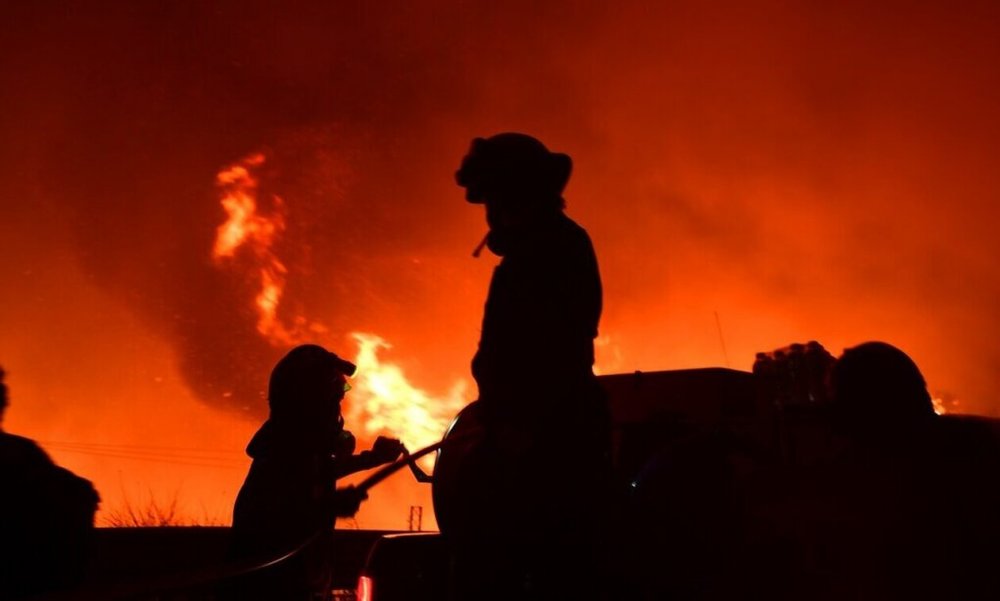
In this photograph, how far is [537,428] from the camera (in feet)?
7.09

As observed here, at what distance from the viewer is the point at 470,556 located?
224 cm

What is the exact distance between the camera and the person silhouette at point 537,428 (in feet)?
7.00

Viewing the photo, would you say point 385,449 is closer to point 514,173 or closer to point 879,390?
point 514,173

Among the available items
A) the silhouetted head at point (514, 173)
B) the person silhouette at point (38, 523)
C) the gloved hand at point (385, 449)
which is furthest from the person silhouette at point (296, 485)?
the silhouetted head at point (514, 173)

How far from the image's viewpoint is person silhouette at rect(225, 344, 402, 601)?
321 cm

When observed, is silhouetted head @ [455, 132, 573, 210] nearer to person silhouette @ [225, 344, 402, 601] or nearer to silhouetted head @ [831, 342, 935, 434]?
person silhouette @ [225, 344, 402, 601]

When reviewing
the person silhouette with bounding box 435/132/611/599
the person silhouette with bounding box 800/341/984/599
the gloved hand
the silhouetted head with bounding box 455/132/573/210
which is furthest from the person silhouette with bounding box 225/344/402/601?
the person silhouette with bounding box 800/341/984/599

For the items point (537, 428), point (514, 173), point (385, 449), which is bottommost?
point (537, 428)

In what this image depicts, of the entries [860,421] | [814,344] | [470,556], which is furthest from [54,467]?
[814,344]

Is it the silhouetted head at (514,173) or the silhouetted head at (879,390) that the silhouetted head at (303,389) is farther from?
the silhouetted head at (879,390)

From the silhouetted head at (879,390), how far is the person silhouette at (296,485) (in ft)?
7.03

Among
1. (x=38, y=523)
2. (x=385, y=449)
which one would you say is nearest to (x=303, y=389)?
(x=385, y=449)

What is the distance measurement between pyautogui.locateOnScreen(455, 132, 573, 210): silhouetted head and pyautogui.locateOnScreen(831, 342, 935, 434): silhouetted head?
1.49 metres

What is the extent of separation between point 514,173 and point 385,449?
2.55 m
